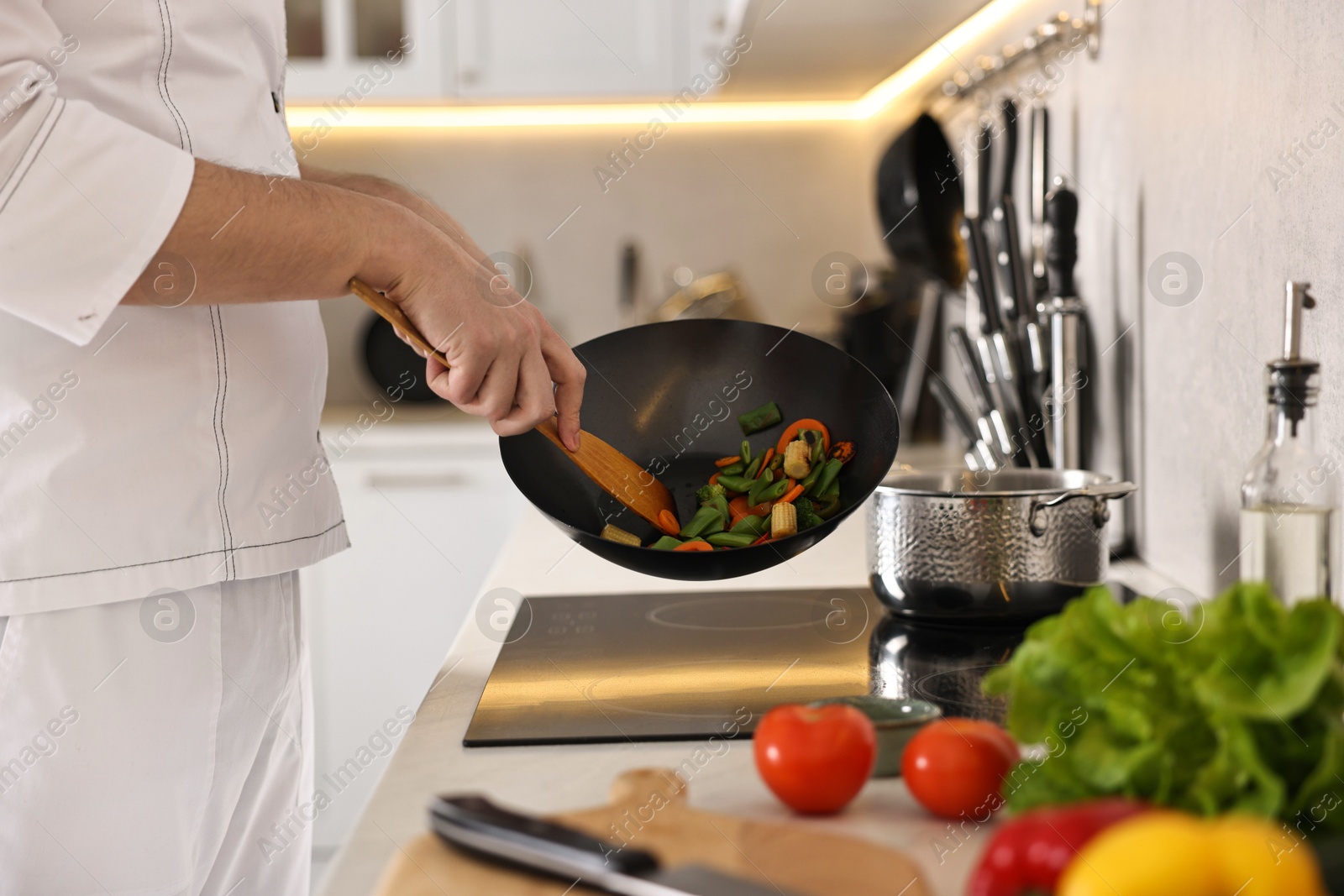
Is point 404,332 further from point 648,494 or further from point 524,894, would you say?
point 524,894

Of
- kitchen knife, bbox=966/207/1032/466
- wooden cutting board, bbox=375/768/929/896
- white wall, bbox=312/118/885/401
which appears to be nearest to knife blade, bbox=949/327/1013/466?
kitchen knife, bbox=966/207/1032/466

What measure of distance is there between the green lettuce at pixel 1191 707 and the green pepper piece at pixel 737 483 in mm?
453

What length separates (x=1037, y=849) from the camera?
385 millimetres

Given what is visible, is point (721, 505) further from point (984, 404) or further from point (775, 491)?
point (984, 404)

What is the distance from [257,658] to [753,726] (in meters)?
0.43

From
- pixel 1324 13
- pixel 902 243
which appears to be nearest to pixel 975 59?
pixel 902 243

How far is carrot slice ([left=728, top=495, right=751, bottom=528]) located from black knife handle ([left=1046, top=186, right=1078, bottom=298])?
18.8 inches

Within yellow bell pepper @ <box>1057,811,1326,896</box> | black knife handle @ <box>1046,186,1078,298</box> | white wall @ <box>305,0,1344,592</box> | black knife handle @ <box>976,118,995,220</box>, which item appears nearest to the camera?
yellow bell pepper @ <box>1057,811,1326,896</box>

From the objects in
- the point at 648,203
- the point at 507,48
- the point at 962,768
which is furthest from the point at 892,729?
the point at 648,203

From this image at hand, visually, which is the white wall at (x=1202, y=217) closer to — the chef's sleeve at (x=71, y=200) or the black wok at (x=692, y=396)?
the black wok at (x=692, y=396)

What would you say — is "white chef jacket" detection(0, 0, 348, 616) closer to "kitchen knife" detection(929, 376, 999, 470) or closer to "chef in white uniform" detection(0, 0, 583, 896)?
"chef in white uniform" detection(0, 0, 583, 896)

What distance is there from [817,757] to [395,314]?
1.32ft

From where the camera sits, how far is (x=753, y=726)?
28.3 inches

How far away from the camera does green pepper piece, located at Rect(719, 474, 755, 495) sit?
37.8 inches
